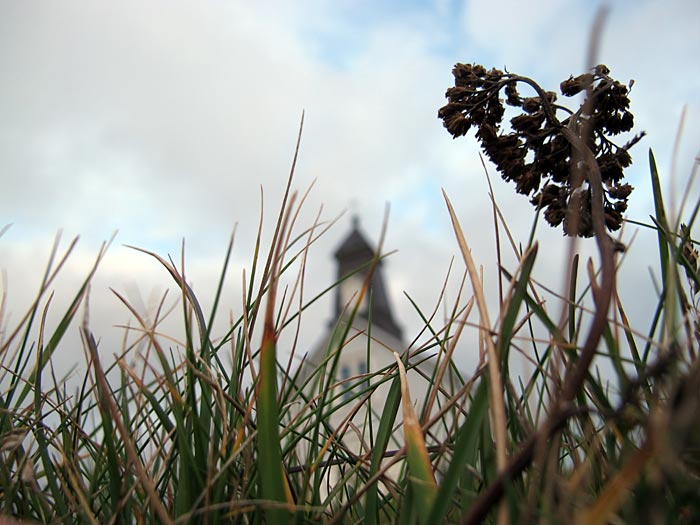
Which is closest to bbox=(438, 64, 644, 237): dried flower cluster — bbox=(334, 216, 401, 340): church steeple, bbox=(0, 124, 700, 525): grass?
bbox=(0, 124, 700, 525): grass

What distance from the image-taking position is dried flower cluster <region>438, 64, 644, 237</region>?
0.99 meters

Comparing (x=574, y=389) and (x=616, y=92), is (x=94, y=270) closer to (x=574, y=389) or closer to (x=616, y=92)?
(x=574, y=389)

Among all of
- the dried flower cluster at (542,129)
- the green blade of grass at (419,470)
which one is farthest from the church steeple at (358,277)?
the green blade of grass at (419,470)

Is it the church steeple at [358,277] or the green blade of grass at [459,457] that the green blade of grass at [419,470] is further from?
the church steeple at [358,277]

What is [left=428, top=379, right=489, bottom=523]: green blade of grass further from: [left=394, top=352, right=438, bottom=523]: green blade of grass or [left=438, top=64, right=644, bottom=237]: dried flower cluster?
[left=438, top=64, right=644, bottom=237]: dried flower cluster

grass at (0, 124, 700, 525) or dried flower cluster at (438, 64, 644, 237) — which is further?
dried flower cluster at (438, 64, 644, 237)

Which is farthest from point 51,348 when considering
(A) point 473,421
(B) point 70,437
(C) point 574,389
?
(C) point 574,389

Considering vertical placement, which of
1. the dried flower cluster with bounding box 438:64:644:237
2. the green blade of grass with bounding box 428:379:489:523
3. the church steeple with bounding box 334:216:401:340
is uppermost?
the church steeple with bounding box 334:216:401:340

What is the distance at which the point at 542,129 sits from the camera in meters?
1.02

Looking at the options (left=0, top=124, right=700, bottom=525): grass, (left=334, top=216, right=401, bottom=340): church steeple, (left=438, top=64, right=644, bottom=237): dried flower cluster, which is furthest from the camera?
(left=334, top=216, right=401, bottom=340): church steeple

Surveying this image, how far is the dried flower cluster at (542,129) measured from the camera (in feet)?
3.25

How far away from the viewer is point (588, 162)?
838 mm

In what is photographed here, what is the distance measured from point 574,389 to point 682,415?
0.14m

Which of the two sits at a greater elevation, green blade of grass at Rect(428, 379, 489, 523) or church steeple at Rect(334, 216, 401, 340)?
church steeple at Rect(334, 216, 401, 340)
